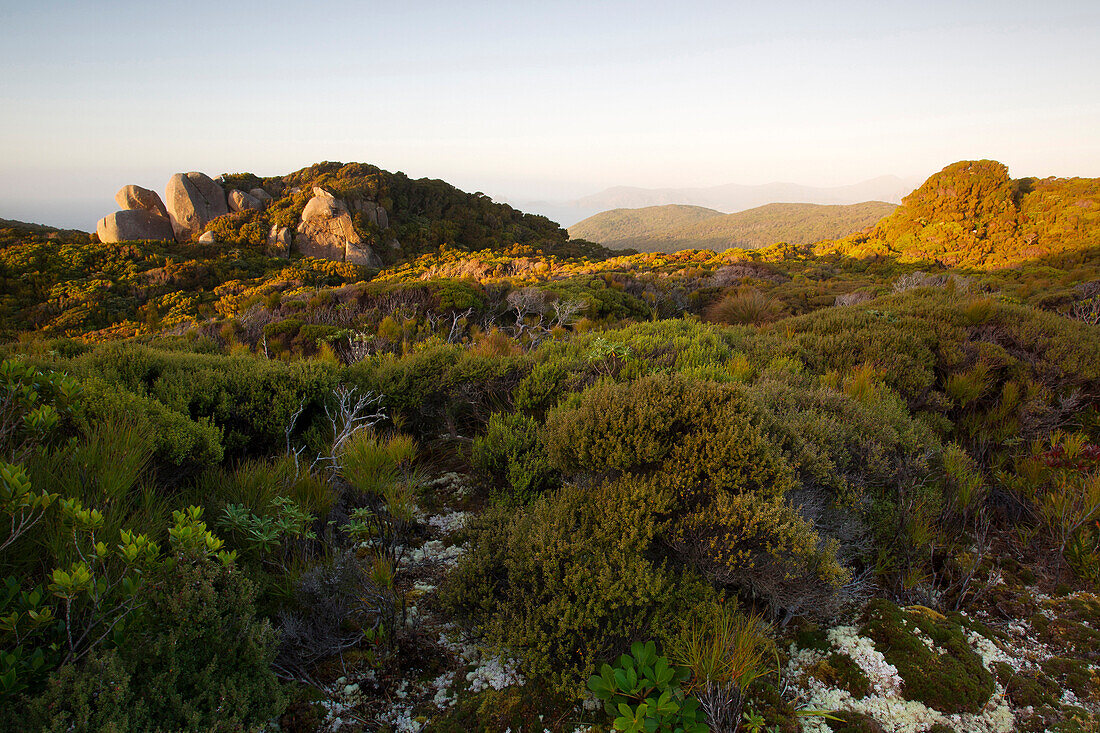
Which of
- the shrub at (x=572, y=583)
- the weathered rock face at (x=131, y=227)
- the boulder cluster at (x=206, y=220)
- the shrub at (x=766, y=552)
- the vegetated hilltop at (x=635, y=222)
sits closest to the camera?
the shrub at (x=572, y=583)

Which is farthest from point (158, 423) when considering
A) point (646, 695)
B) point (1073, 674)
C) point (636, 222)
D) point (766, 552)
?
point (636, 222)

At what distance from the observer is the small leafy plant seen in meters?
1.70

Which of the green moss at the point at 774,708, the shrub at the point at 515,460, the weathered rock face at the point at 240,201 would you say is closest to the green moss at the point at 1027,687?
the green moss at the point at 774,708

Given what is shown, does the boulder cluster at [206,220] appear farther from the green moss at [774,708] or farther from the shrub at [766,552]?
the green moss at [774,708]

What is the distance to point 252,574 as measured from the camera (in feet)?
7.22

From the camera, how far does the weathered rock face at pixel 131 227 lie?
34.5 metres

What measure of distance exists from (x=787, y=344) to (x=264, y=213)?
1815 inches

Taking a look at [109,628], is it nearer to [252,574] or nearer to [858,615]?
[252,574]

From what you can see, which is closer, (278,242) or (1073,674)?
(1073,674)

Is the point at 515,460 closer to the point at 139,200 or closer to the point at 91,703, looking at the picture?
the point at 91,703

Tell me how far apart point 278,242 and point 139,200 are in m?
10.9

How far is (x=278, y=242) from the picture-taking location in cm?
3725

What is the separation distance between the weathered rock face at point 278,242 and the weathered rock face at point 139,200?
860 cm

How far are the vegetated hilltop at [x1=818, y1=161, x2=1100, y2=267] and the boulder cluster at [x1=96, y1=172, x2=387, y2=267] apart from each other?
4064 centimetres
